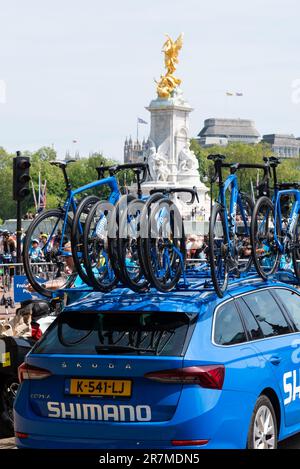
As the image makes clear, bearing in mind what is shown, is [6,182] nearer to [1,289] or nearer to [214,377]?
[1,289]

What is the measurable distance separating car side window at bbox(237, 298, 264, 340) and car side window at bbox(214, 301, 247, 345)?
90 mm

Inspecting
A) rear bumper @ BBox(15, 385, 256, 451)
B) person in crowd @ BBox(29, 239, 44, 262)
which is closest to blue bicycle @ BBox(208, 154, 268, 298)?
rear bumper @ BBox(15, 385, 256, 451)

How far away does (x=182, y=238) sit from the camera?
8664mm

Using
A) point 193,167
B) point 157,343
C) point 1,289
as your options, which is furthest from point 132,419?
point 193,167

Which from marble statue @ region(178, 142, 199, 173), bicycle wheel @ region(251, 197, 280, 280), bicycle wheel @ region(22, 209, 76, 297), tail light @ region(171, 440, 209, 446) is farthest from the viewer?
marble statue @ region(178, 142, 199, 173)

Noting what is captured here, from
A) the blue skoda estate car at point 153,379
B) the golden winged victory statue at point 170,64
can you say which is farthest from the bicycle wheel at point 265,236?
the golden winged victory statue at point 170,64

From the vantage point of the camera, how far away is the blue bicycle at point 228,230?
789cm

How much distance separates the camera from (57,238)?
31.5 ft

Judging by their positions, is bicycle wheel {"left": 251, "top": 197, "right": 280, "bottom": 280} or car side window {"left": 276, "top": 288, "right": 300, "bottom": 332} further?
bicycle wheel {"left": 251, "top": 197, "right": 280, "bottom": 280}

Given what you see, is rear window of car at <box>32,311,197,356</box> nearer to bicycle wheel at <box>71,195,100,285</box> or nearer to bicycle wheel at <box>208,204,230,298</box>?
bicycle wheel at <box>208,204,230,298</box>

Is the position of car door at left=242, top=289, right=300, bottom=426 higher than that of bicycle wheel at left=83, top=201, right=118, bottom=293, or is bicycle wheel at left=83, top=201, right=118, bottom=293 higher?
bicycle wheel at left=83, top=201, right=118, bottom=293

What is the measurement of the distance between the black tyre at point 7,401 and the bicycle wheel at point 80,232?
63.9 inches

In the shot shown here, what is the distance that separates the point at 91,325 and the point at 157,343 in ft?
1.82

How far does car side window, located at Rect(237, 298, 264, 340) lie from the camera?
7.46 m
